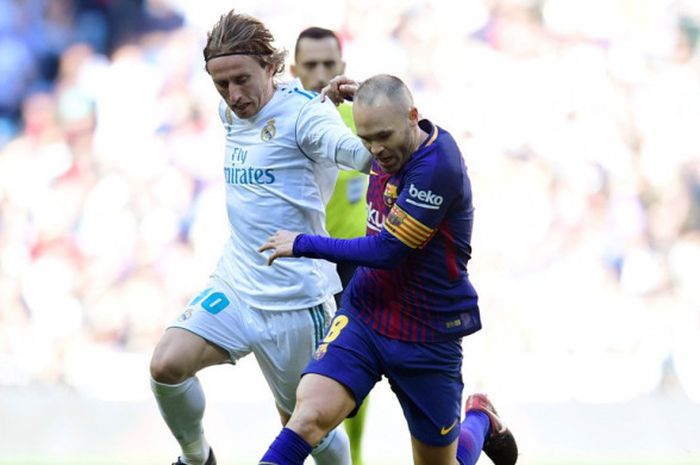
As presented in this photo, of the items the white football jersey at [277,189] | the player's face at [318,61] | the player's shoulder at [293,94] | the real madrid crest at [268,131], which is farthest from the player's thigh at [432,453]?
the player's face at [318,61]

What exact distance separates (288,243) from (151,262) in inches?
227

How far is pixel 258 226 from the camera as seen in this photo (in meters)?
5.13

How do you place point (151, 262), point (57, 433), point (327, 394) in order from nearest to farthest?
point (327, 394)
point (57, 433)
point (151, 262)

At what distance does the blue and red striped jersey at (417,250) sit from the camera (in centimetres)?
446

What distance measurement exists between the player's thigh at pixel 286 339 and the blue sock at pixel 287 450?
2.81ft

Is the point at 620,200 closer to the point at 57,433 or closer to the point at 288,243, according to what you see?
the point at 57,433

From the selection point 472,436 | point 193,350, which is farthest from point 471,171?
point 193,350

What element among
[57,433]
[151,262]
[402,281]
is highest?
[402,281]

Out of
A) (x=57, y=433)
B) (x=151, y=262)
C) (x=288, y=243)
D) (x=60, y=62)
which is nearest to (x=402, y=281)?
(x=288, y=243)

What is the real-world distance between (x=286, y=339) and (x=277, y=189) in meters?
0.61

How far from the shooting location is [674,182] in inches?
407

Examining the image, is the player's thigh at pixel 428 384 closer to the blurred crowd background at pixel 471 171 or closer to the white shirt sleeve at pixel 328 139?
the white shirt sleeve at pixel 328 139

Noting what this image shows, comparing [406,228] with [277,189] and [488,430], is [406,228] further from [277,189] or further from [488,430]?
[488,430]

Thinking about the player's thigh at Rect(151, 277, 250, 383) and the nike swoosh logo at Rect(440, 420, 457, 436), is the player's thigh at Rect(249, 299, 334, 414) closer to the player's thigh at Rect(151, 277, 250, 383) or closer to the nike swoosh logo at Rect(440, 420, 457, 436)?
the player's thigh at Rect(151, 277, 250, 383)
